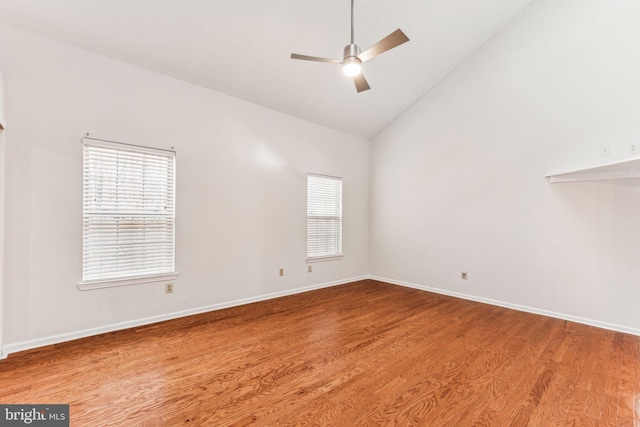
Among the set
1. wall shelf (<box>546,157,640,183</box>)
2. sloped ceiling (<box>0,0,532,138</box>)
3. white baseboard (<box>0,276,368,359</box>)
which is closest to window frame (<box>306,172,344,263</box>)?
white baseboard (<box>0,276,368,359</box>)

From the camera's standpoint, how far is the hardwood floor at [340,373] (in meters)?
1.85

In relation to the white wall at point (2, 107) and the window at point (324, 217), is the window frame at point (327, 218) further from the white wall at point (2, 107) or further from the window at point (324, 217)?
the white wall at point (2, 107)

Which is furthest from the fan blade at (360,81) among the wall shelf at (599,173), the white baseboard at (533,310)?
the white baseboard at (533,310)

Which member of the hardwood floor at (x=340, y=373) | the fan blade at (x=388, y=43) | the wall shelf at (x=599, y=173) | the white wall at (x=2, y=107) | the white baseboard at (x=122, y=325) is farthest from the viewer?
the wall shelf at (x=599, y=173)

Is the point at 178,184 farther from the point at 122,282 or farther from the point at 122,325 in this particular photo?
the point at 122,325

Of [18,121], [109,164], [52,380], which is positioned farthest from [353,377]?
[18,121]

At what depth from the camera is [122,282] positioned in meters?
3.22

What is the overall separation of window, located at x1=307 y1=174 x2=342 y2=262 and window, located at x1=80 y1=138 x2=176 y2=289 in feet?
7.43

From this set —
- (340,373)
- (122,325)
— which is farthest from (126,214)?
(340,373)

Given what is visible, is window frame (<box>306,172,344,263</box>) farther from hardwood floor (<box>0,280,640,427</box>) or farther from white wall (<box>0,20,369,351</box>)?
hardwood floor (<box>0,280,640,427</box>)

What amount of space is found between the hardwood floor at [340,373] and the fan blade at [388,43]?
105 inches

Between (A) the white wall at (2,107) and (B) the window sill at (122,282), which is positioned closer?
(A) the white wall at (2,107)

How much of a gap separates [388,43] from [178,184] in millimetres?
2870

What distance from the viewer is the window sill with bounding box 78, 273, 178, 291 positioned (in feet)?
9.91
